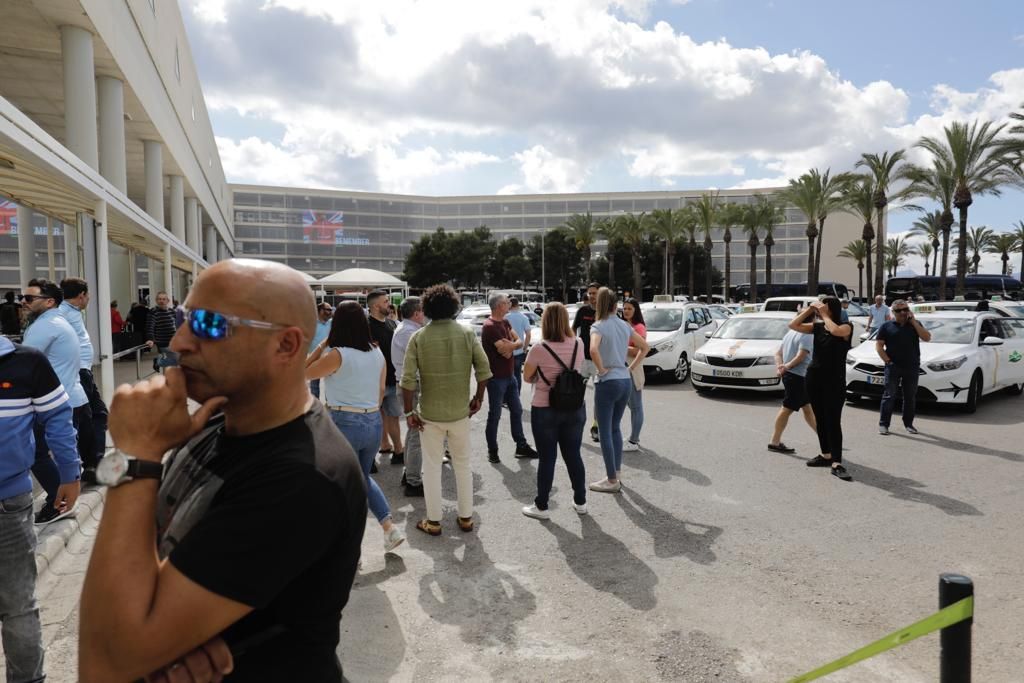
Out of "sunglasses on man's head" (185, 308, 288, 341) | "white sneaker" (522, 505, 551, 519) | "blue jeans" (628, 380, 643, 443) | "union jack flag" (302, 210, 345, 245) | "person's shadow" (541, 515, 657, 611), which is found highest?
"union jack flag" (302, 210, 345, 245)

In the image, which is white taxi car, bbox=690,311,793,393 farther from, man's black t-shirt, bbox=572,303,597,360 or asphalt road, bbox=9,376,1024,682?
asphalt road, bbox=9,376,1024,682

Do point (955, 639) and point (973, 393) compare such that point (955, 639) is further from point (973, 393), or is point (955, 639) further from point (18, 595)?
point (973, 393)

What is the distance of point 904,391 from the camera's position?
8.91 meters

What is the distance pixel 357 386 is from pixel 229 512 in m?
3.64

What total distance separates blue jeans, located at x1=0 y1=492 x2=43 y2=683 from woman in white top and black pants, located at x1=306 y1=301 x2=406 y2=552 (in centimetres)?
202

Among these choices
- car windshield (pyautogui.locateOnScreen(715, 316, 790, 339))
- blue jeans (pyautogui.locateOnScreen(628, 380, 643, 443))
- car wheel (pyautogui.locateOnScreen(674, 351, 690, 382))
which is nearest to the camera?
blue jeans (pyautogui.locateOnScreen(628, 380, 643, 443))

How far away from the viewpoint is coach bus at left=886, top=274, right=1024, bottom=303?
46.8 meters

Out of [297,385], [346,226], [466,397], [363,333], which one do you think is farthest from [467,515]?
[346,226]

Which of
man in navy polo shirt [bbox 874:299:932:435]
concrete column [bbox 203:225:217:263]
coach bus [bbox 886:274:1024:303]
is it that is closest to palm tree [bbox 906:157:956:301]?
coach bus [bbox 886:274:1024:303]

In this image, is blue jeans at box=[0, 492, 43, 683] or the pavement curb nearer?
blue jeans at box=[0, 492, 43, 683]

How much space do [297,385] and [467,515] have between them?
13.0 feet

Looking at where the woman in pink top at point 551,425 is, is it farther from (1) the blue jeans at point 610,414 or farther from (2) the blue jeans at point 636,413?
(2) the blue jeans at point 636,413

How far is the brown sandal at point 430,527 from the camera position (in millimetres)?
5129

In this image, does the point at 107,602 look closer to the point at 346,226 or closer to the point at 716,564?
the point at 716,564
